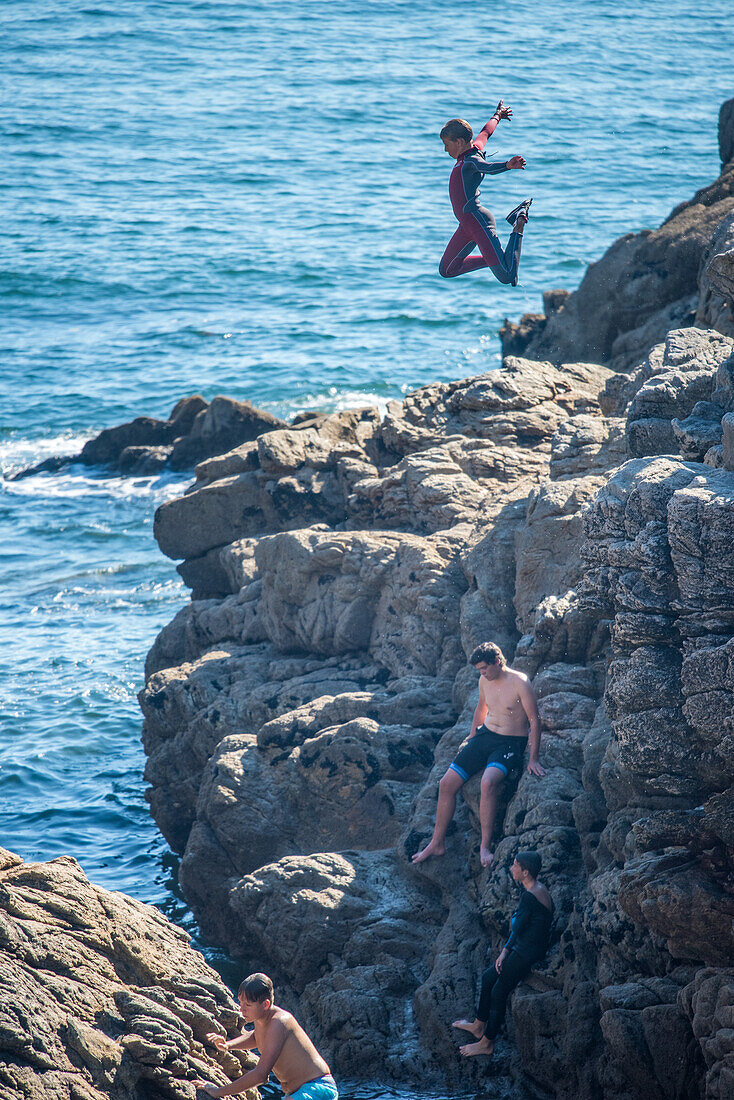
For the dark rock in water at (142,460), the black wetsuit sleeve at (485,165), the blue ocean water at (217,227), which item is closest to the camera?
the black wetsuit sleeve at (485,165)

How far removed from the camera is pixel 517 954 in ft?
32.0

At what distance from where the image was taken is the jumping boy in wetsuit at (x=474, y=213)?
11289 millimetres

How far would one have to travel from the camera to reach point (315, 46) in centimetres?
7369

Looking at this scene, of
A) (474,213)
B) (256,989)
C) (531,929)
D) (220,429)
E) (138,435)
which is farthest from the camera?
(138,435)

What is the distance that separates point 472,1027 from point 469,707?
3593 millimetres

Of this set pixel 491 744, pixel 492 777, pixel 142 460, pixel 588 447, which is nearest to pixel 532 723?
pixel 491 744

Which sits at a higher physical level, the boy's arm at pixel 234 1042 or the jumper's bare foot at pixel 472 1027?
the boy's arm at pixel 234 1042

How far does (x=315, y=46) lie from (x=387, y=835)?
71573 mm

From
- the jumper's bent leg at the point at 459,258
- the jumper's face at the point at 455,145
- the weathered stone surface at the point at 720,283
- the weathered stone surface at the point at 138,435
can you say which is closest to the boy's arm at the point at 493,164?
Result: the jumper's face at the point at 455,145

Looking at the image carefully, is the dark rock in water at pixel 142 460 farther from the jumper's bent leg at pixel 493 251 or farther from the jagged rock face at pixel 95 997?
the jagged rock face at pixel 95 997

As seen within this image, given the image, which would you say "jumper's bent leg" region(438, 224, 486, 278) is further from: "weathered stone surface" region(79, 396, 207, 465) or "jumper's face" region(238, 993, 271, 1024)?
"weathered stone surface" region(79, 396, 207, 465)

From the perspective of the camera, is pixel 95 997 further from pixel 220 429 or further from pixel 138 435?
pixel 138 435

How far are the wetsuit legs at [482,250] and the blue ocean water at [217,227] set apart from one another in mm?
9198

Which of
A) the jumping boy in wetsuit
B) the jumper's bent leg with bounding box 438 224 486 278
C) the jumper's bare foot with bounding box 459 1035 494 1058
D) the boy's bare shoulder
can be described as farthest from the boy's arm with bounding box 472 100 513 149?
the jumper's bare foot with bounding box 459 1035 494 1058
